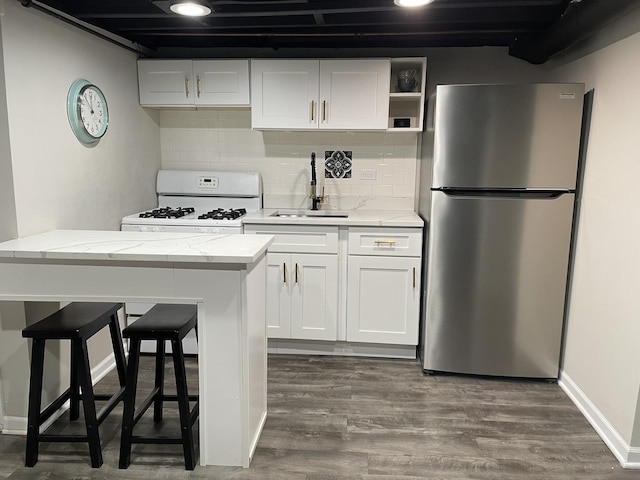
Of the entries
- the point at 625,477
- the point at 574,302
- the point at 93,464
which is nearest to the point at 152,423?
the point at 93,464

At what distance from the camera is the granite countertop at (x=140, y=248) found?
1.91 meters

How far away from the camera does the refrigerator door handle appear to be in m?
2.77

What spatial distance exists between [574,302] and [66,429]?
2863 mm

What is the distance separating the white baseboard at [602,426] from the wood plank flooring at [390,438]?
36mm

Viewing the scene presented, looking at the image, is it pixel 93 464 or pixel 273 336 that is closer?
pixel 93 464

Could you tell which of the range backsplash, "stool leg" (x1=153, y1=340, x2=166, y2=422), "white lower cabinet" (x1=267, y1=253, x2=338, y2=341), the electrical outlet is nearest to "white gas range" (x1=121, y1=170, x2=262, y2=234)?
the range backsplash

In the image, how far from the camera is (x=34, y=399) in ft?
6.86

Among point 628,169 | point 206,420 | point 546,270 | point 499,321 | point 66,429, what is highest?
point 628,169

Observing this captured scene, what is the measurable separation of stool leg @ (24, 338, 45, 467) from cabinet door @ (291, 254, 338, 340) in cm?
159

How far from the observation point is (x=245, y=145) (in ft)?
12.4

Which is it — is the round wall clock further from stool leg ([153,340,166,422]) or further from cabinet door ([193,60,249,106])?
stool leg ([153,340,166,422])

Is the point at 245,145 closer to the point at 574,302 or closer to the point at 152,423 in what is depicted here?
the point at 152,423

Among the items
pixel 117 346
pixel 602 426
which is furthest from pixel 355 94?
pixel 602 426

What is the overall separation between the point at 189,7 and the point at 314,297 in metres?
1.88
